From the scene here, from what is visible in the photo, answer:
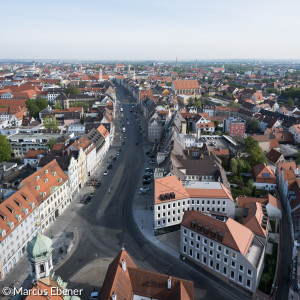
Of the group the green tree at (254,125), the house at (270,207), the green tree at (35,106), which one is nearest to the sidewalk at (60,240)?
the house at (270,207)

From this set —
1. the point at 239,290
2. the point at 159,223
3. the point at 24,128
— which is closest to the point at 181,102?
the point at 24,128

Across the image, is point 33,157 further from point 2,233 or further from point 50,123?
point 2,233

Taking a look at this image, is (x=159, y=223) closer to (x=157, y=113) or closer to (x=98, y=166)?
(x=98, y=166)

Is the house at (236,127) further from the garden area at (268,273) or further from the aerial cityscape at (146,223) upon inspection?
the garden area at (268,273)

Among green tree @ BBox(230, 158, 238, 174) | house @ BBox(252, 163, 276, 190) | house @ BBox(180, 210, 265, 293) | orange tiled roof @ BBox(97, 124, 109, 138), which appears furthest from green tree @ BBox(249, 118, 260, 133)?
house @ BBox(180, 210, 265, 293)

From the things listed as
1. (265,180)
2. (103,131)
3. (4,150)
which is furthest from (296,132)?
(4,150)

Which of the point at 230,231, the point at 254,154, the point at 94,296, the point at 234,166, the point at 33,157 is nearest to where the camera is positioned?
the point at 94,296
